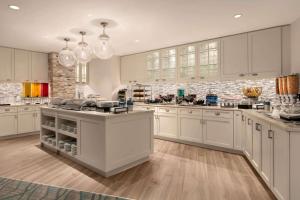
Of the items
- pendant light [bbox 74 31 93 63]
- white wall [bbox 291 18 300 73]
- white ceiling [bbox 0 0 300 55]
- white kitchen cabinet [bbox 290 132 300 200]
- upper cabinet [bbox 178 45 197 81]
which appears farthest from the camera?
upper cabinet [bbox 178 45 197 81]

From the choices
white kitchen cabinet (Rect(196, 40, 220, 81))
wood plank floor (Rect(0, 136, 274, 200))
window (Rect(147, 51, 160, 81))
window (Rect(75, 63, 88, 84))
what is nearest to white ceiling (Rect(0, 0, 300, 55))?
white kitchen cabinet (Rect(196, 40, 220, 81))

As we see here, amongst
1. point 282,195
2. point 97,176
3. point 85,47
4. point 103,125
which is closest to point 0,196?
point 97,176

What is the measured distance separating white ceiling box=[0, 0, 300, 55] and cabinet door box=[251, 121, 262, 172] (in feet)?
5.94

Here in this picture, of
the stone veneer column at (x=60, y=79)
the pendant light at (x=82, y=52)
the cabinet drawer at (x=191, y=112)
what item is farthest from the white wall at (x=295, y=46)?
the stone veneer column at (x=60, y=79)

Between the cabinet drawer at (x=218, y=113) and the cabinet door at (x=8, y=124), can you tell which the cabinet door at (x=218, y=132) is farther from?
the cabinet door at (x=8, y=124)

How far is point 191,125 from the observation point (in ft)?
14.0

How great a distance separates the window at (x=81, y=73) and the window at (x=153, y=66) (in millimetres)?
2513

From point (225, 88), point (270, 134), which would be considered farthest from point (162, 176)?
point (225, 88)

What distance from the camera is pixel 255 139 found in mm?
2770

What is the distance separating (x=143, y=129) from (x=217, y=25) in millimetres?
2440

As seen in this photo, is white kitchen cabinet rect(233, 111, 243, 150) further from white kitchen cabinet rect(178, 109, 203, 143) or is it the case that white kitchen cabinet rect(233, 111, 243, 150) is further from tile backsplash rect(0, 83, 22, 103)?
tile backsplash rect(0, 83, 22, 103)

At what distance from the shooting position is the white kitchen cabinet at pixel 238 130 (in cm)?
361

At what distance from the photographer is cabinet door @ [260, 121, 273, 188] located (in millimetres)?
2162

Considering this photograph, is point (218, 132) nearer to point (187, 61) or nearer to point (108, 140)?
point (187, 61)
